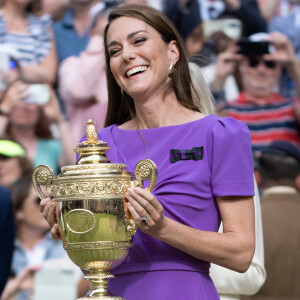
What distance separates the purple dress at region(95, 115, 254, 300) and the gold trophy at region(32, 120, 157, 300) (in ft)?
0.36

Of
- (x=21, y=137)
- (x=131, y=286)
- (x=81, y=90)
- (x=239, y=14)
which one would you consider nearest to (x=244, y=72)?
(x=239, y=14)

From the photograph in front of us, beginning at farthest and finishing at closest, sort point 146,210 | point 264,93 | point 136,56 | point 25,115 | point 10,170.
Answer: point 264,93 → point 25,115 → point 10,170 → point 136,56 → point 146,210

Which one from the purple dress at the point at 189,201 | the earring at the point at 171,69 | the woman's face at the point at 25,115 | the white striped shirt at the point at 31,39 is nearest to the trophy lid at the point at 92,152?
the purple dress at the point at 189,201

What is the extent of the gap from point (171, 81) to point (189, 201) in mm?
443

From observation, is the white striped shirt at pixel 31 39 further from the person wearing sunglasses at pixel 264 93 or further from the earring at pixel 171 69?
the earring at pixel 171 69

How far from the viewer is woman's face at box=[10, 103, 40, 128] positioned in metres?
5.69

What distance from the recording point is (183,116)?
8.32ft

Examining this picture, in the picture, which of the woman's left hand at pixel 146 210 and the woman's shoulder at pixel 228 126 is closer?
the woman's left hand at pixel 146 210

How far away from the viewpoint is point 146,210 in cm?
209

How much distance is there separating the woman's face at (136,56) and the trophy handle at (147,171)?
0.37 m

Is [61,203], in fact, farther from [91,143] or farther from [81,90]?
[81,90]

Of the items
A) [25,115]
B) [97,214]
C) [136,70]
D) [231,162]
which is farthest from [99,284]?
[25,115]

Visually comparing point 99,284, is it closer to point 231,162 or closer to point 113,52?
point 231,162

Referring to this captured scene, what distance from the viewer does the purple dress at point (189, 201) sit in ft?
7.63
